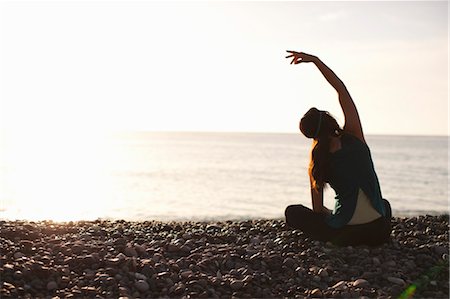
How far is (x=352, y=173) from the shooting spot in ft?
24.5

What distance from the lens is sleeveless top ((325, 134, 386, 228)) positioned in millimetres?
7441

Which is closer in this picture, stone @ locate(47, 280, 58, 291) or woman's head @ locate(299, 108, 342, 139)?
stone @ locate(47, 280, 58, 291)

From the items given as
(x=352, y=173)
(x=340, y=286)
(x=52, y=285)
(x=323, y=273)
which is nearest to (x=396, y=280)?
(x=340, y=286)

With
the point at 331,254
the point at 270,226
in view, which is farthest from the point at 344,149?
the point at 270,226

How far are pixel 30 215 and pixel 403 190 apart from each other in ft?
72.2

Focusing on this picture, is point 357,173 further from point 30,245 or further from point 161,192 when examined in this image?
point 161,192

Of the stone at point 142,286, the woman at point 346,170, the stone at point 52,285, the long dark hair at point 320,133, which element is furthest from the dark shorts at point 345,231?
the stone at point 52,285

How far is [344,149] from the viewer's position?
7.45 meters

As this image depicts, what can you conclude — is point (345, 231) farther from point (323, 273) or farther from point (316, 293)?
point (316, 293)

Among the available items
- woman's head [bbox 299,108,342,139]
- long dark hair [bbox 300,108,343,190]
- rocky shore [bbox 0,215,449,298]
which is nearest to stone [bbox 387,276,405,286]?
rocky shore [bbox 0,215,449,298]

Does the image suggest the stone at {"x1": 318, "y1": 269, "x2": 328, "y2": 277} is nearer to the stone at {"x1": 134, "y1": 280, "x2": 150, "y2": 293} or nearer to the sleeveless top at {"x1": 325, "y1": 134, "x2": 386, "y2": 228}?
the sleeveless top at {"x1": 325, "y1": 134, "x2": 386, "y2": 228}

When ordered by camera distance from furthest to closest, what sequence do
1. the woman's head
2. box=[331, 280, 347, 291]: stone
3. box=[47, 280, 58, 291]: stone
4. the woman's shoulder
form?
the woman's shoulder
the woman's head
box=[331, 280, 347, 291]: stone
box=[47, 280, 58, 291]: stone

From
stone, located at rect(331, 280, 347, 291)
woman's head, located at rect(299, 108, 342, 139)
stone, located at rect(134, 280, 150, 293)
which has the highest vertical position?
woman's head, located at rect(299, 108, 342, 139)

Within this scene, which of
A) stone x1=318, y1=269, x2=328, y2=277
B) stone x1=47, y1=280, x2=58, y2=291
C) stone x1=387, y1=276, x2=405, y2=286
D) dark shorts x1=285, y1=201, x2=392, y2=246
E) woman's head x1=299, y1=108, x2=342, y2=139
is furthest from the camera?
dark shorts x1=285, y1=201, x2=392, y2=246
